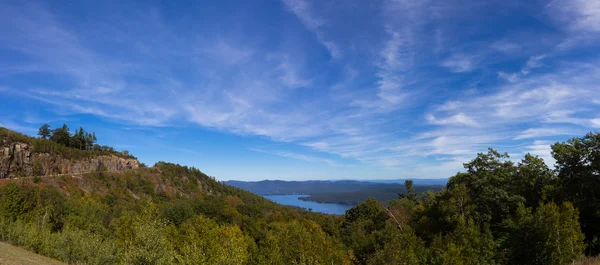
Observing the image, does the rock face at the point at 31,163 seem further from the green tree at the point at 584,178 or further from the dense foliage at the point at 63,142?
the green tree at the point at 584,178

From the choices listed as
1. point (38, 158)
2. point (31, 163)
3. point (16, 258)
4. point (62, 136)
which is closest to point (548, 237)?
point (16, 258)

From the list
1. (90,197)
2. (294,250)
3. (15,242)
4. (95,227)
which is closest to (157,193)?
(90,197)

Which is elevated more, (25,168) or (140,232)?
(25,168)

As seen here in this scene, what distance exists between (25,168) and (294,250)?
347 ft

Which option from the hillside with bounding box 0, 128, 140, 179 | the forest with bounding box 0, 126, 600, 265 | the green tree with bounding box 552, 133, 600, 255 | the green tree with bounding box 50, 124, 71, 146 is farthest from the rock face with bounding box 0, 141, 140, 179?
the green tree with bounding box 552, 133, 600, 255

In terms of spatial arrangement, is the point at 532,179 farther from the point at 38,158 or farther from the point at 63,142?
the point at 63,142

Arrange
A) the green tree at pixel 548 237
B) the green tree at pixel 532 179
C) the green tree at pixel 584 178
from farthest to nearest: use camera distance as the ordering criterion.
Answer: the green tree at pixel 532 179, the green tree at pixel 584 178, the green tree at pixel 548 237

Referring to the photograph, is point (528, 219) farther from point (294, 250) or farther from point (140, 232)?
point (140, 232)

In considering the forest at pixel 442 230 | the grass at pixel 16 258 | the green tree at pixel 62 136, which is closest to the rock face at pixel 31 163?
the green tree at pixel 62 136

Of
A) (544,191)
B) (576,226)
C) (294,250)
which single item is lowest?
(294,250)

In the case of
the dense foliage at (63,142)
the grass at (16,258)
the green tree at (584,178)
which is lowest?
the grass at (16,258)

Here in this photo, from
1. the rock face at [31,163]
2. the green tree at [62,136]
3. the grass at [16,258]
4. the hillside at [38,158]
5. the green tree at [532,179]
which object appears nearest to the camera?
the grass at [16,258]

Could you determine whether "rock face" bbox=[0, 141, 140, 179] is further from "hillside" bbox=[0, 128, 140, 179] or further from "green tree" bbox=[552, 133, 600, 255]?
"green tree" bbox=[552, 133, 600, 255]

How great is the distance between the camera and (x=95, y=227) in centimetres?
5788
